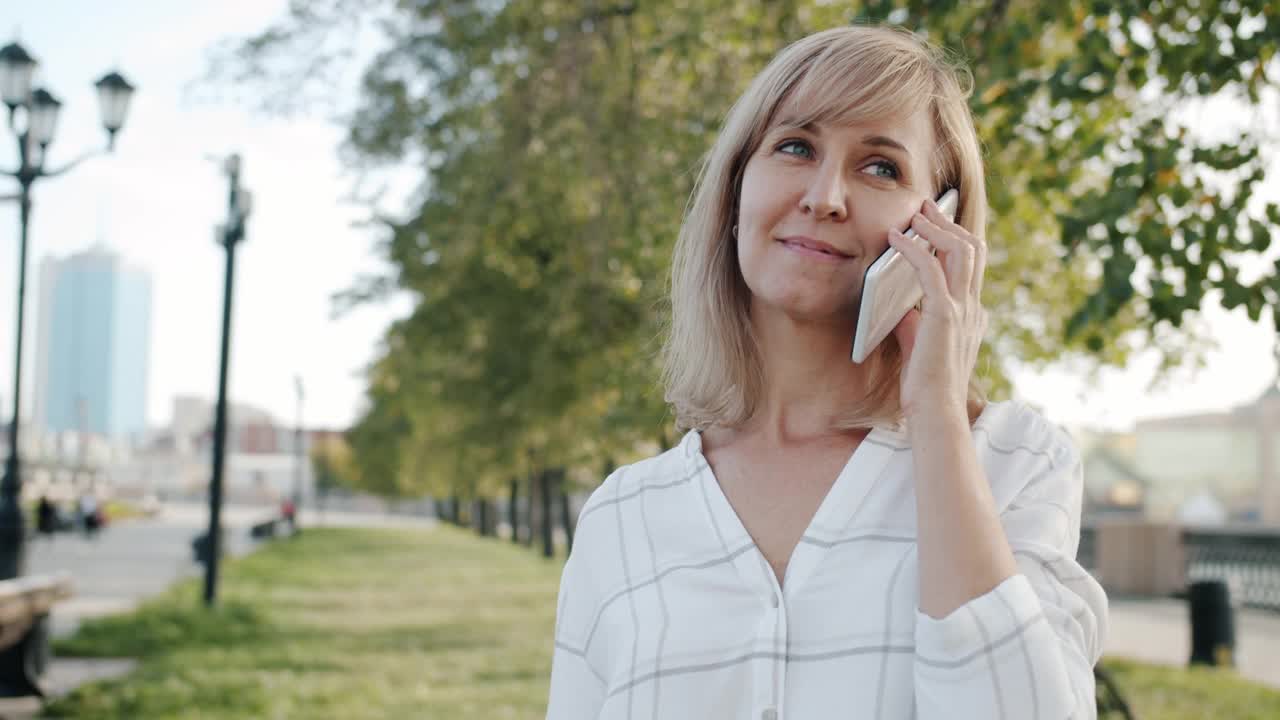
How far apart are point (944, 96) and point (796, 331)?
42cm

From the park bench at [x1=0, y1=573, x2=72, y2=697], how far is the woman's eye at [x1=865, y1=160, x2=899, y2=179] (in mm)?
9209

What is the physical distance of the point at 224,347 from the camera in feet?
58.1

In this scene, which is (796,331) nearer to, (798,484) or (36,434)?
(798,484)

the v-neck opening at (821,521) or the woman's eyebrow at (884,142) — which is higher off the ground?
the woman's eyebrow at (884,142)

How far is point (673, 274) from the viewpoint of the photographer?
2.36m

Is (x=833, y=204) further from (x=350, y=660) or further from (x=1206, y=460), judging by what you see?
(x=1206, y=460)

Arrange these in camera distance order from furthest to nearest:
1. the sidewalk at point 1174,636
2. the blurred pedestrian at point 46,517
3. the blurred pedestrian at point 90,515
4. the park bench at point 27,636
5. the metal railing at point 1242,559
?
the blurred pedestrian at point 90,515 < the blurred pedestrian at point 46,517 < the metal railing at point 1242,559 < the sidewalk at point 1174,636 < the park bench at point 27,636

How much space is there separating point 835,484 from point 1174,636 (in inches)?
675

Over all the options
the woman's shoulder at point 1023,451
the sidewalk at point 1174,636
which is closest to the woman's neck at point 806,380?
the woman's shoulder at point 1023,451

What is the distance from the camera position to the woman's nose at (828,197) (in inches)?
70.9

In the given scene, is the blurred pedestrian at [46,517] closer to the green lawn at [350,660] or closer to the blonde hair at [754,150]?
the green lawn at [350,660]

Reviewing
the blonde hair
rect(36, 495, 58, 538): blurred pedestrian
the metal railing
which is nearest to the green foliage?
the blonde hair

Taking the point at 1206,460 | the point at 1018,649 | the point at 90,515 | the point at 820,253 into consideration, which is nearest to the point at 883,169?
the point at 820,253

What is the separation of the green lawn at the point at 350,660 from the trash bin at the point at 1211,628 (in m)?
0.72
